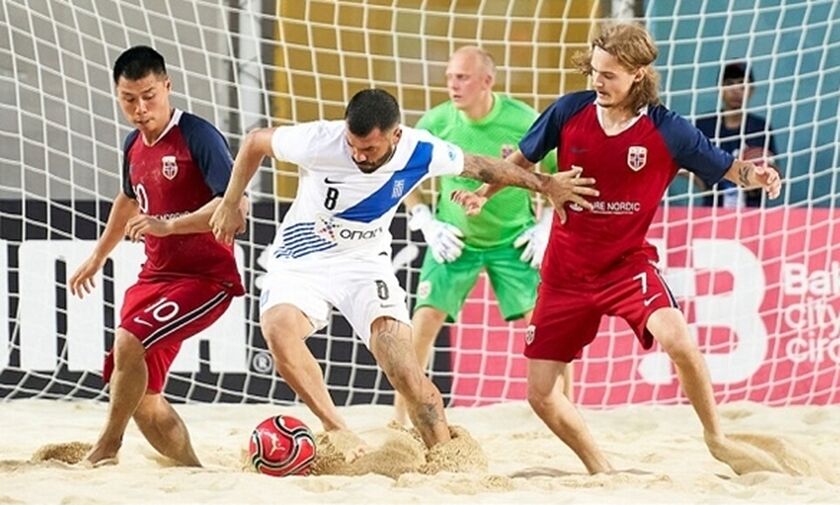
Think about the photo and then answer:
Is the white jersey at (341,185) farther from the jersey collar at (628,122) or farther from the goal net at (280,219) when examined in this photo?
the goal net at (280,219)

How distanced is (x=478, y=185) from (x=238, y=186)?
83.7 inches

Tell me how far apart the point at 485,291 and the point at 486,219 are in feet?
4.81

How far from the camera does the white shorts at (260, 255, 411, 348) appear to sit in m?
6.44

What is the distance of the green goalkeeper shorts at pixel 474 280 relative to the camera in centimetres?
823

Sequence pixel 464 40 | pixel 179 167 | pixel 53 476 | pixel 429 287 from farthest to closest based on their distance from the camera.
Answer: pixel 464 40
pixel 429 287
pixel 179 167
pixel 53 476

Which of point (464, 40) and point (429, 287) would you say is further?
point (464, 40)

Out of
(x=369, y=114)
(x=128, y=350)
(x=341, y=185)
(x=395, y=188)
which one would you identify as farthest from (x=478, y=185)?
(x=128, y=350)

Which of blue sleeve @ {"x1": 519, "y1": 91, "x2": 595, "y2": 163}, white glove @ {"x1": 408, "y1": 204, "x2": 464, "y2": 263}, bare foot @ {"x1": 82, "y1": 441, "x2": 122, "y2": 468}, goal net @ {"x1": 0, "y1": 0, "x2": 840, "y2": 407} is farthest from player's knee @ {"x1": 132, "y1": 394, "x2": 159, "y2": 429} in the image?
goal net @ {"x1": 0, "y1": 0, "x2": 840, "y2": 407}

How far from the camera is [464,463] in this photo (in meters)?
6.27

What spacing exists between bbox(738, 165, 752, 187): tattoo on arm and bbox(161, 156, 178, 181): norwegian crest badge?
A: 2.16 meters

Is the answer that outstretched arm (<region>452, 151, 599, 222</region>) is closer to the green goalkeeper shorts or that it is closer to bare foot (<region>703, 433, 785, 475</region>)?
bare foot (<region>703, 433, 785, 475</region>)

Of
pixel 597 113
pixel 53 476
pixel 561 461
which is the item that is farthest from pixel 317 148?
pixel 561 461

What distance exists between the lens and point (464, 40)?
996cm

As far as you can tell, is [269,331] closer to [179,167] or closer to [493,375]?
[179,167]
